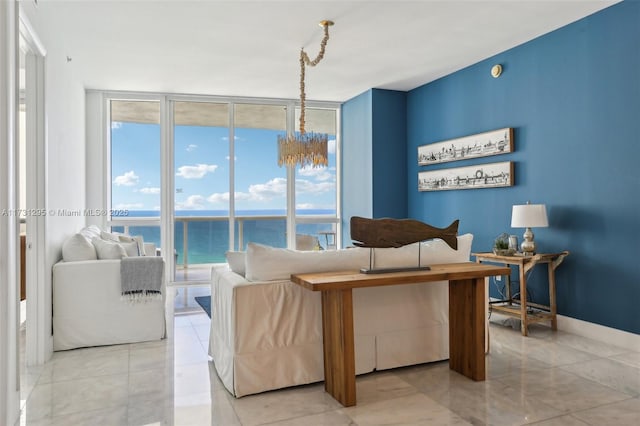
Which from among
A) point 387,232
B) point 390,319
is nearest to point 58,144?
point 387,232

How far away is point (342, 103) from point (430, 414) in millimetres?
5568

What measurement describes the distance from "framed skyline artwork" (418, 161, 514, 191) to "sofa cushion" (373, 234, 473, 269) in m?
1.81

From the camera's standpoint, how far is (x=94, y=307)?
12.4 feet

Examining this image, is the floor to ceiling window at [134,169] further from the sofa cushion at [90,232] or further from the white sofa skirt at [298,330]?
the white sofa skirt at [298,330]

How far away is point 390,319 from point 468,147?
9.52 ft

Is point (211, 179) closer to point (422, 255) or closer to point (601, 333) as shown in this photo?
point (422, 255)

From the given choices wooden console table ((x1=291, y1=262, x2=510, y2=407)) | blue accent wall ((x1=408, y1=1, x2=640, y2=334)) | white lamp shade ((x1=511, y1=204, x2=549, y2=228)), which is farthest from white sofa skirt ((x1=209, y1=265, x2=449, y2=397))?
blue accent wall ((x1=408, y1=1, x2=640, y2=334))

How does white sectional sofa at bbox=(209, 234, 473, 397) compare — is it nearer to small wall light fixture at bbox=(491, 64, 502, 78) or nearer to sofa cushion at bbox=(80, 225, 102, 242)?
sofa cushion at bbox=(80, 225, 102, 242)

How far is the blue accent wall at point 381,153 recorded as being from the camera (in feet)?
21.3

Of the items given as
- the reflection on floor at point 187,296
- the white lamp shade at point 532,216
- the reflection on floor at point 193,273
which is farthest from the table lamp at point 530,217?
the reflection on floor at point 193,273

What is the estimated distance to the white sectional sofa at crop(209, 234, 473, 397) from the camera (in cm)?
276

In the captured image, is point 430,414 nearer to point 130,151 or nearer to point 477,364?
point 477,364

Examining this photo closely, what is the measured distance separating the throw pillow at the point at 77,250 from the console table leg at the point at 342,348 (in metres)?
2.30

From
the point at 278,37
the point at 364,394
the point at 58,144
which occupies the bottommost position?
the point at 364,394
